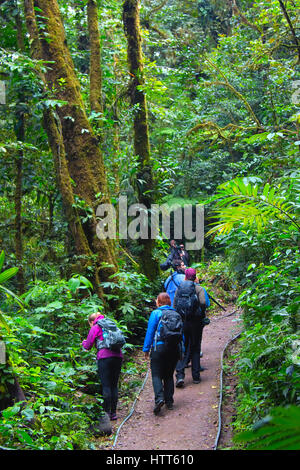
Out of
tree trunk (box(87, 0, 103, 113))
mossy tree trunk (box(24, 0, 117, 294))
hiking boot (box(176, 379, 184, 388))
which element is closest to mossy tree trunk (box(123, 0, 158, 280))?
tree trunk (box(87, 0, 103, 113))

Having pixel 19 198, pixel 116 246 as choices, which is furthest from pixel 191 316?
pixel 19 198

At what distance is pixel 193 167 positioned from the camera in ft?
62.8

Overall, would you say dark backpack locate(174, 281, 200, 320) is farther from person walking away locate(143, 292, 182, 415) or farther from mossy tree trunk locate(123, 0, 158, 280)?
mossy tree trunk locate(123, 0, 158, 280)

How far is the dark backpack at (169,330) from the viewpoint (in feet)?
20.3

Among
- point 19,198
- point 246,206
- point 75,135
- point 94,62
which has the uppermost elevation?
point 94,62

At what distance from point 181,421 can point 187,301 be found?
1919mm

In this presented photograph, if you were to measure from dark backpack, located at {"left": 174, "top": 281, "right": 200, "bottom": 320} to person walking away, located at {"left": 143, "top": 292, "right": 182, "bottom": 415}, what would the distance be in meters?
0.82

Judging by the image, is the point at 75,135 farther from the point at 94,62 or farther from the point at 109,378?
the point at 109,378

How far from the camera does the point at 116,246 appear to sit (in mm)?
10547

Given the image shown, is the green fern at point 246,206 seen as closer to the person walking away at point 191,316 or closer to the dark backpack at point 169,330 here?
the dark backpack at point 169,330

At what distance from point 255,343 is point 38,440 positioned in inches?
94.3

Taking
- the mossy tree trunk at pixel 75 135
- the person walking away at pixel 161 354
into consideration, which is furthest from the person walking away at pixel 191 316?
the mossy tree trunk at pixel 75 135
